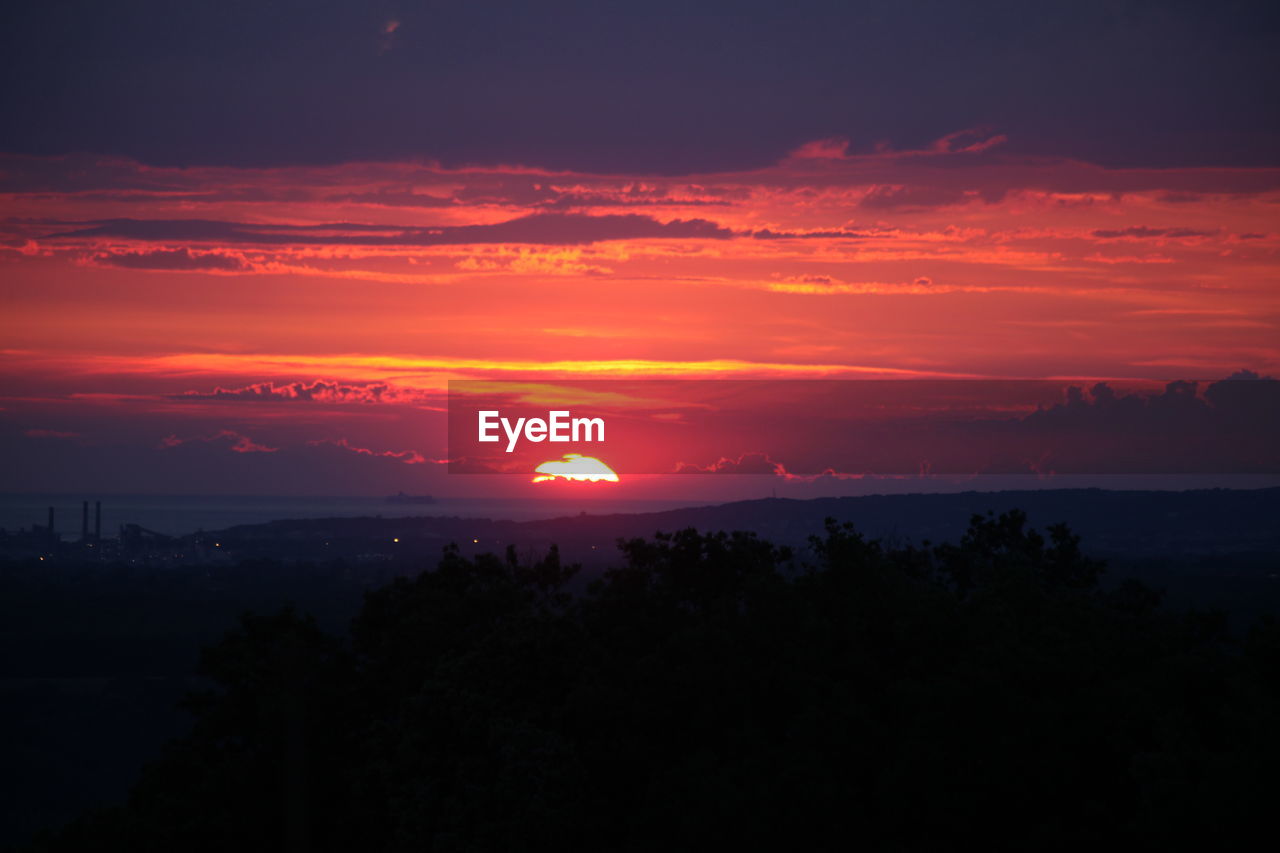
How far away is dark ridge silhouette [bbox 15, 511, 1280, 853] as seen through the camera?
60.0 feet

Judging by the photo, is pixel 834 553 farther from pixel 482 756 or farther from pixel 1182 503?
pixel 1182 503

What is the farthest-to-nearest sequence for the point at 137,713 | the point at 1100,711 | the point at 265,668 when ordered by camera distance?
1. the point at 137,713
2. the point at 265,668
3. the point at 1100,711

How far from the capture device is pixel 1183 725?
59.1 ft

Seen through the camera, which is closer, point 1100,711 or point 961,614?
point 1100,711

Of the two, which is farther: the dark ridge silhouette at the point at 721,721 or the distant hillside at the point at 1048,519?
the distant hillside at the point at 1048,519

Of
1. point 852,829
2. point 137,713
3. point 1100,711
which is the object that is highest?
point 1100,711

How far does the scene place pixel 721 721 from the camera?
71.3ft

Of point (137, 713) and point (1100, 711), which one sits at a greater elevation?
point (1100, 711)

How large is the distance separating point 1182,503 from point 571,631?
617 feet

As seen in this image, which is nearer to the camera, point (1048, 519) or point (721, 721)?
point (721, 721)

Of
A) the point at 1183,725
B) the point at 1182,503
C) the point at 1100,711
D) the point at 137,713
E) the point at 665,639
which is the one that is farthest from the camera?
the point at 1182,503

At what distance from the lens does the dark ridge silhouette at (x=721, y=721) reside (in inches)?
720

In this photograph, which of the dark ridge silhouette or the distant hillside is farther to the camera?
the distant hillside

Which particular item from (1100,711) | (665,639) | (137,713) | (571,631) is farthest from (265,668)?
(137,713)
